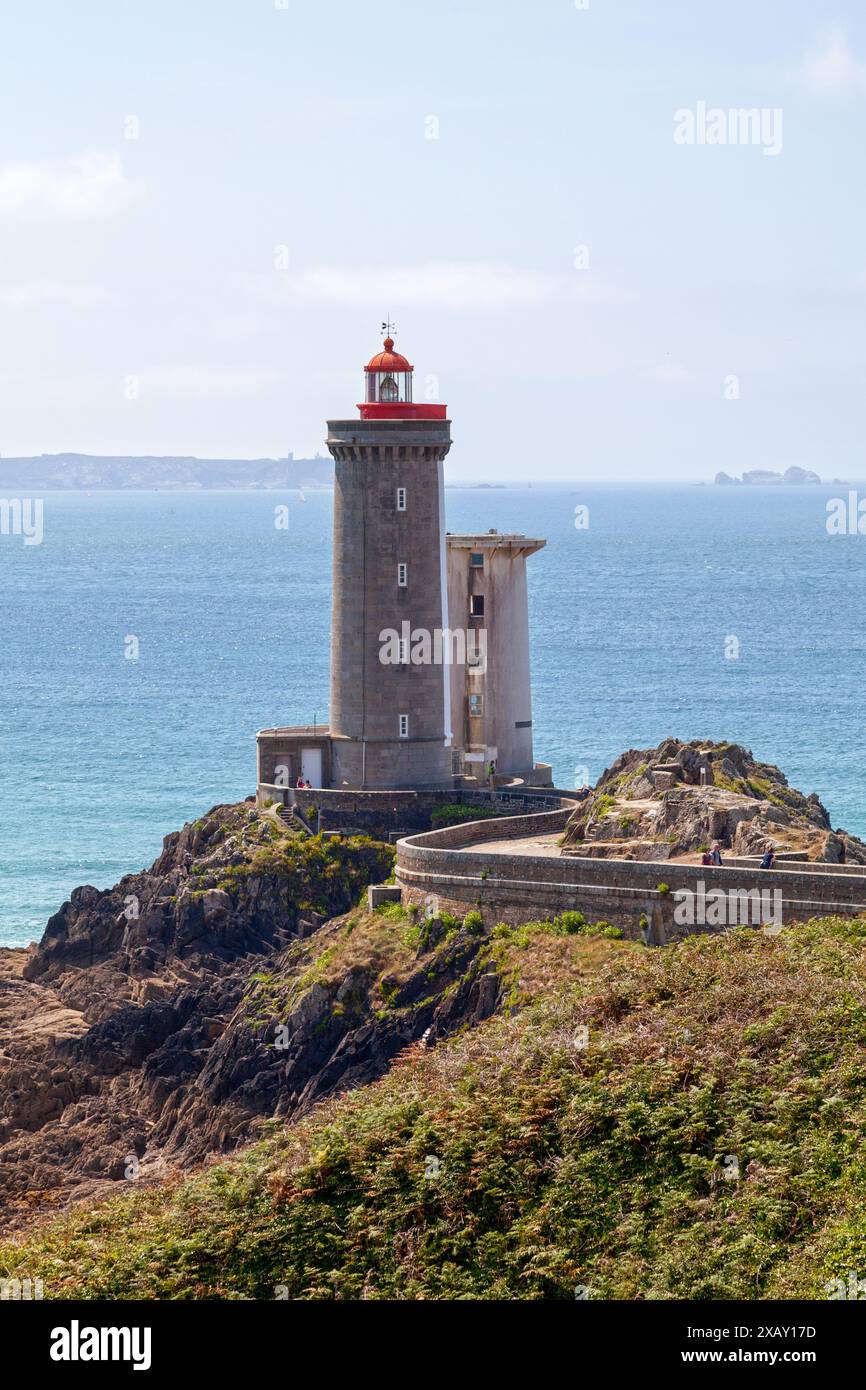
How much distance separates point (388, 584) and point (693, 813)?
12.9 metres

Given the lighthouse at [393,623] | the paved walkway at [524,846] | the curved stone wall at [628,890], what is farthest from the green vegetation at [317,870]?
the curved stone wall at [628,890]

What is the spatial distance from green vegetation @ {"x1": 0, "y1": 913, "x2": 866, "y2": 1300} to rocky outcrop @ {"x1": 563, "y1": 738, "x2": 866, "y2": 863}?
7.12m

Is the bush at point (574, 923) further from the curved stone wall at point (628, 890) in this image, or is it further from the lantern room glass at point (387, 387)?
the lantern room glass at point (387, 387)

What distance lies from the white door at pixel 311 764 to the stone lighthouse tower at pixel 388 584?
0.39 meters

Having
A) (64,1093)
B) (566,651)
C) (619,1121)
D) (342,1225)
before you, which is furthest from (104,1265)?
(566,651)

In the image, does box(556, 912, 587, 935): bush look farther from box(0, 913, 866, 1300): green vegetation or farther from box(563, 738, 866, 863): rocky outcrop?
box(0, 913, 866, 1300): green vegetation

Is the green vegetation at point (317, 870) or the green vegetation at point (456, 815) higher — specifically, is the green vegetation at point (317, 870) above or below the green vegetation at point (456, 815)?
below

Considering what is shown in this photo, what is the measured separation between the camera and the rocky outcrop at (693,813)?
41969 millimetres

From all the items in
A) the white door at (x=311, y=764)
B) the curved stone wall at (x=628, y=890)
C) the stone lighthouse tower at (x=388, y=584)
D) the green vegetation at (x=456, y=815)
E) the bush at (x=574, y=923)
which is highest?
the stone lighthouse tower at (x=388, y=584)

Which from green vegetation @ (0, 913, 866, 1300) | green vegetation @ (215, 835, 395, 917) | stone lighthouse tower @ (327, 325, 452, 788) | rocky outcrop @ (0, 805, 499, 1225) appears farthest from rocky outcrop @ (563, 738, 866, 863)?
green vegetation @ (0, 913, 866, 1300)

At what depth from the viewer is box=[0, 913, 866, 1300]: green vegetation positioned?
27828 mm

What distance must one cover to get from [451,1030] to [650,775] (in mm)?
8062

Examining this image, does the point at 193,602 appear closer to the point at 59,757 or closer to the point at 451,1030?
the point at 59,757

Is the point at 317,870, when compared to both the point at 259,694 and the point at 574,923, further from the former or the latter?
the point at 259,694
